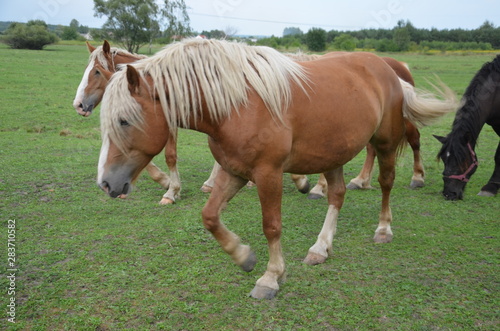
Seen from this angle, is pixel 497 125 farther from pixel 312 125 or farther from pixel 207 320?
pixel 207 320

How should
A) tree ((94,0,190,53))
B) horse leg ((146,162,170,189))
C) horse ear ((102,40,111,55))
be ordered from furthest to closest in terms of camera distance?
tree ((94,0,190,53)) → horse leg ((146,162,170,189)) → horse ear ((102,40,111,55))

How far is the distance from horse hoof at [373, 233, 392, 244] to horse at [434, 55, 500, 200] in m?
2.04

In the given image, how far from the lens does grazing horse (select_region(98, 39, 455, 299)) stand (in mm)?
2955

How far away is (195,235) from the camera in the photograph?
471 cm

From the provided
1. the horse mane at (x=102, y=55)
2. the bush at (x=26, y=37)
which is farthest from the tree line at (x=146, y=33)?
the horse mane at (x=102, y=55)

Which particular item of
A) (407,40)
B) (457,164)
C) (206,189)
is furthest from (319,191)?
(407,40)

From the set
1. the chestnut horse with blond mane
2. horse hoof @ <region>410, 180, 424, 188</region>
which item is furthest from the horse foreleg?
horse hoof @ <region>410, 180, 424, 188</region>

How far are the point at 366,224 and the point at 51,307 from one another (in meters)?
3.57

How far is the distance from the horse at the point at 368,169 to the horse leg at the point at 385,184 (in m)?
1.61

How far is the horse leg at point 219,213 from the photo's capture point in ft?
11.2

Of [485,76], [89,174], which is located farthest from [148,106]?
[485,76]

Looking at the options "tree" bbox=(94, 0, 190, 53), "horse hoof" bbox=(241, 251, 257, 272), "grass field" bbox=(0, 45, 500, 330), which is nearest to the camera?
"grass field" bbox=(0, 45, 500, 330)

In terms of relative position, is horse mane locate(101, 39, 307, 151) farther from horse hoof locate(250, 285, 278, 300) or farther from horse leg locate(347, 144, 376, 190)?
horse leg locate(347, 144, 376, 190)

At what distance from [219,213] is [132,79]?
4.14 ft
